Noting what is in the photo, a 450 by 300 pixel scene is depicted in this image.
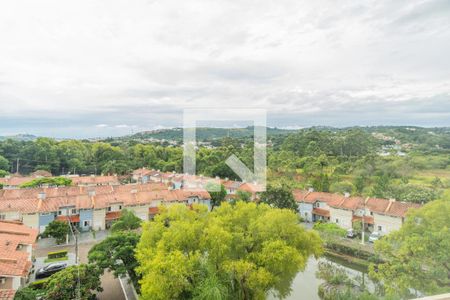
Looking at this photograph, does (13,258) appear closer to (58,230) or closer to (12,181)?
(58,230)

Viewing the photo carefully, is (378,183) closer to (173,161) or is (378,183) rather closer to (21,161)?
(173,161)

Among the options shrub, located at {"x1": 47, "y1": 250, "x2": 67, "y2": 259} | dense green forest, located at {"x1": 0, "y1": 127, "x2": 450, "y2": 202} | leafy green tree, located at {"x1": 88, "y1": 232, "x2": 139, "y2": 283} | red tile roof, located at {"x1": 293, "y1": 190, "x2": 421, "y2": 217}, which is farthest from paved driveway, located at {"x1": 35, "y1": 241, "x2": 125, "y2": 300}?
dense green forest, located at {"x1": 0, "y1": 127, "x2": 450, "y2": 202}

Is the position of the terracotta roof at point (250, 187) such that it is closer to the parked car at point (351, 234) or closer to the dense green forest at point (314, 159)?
the dense green forest at point (314, 159)

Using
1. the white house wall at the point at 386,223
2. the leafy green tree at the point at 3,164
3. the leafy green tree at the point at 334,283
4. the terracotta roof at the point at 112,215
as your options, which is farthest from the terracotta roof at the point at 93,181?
the white house wall at the point at 386,223

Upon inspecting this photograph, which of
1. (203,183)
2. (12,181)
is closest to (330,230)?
(203,183)

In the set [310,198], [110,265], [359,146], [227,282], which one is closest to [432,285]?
[227,282]

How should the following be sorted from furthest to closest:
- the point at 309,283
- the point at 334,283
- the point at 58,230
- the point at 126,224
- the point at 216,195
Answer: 1. the point at 216,195
2. the point at 58,230
3. the point at 126,224
4. the point at 309,283
5. the point at 334,283
